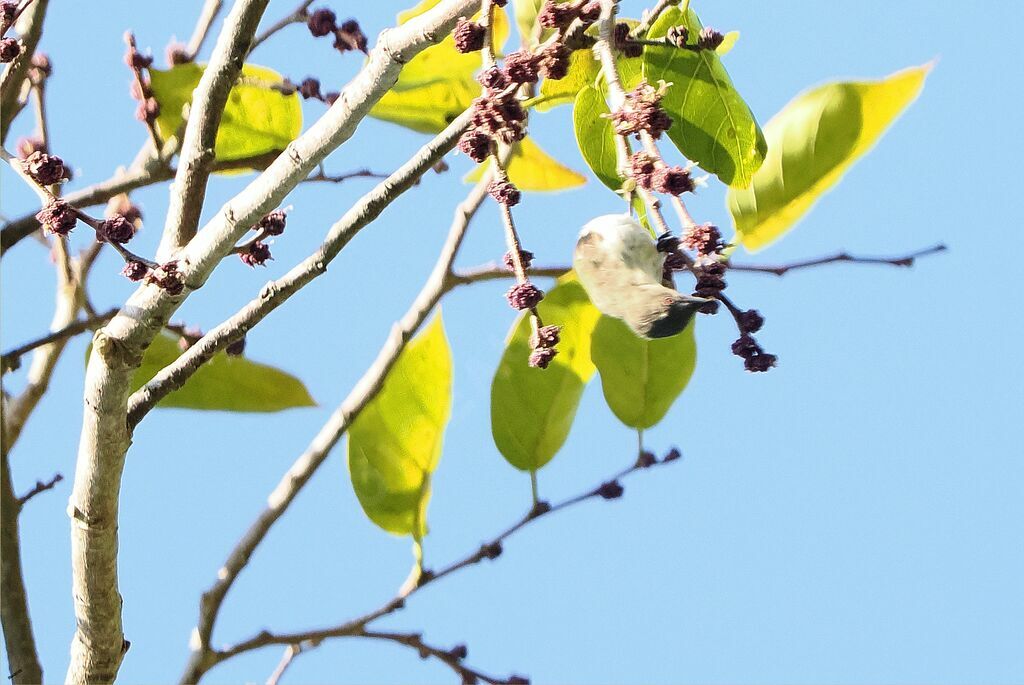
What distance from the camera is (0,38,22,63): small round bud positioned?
1.96ft

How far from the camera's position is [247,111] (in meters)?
0.85

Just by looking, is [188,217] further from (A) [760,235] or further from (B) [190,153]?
(A) [760,235]

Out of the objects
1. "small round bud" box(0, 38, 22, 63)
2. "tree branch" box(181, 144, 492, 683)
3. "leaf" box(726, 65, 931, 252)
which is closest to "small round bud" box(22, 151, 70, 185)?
"small round bud" box(0, 38, 22, 63)

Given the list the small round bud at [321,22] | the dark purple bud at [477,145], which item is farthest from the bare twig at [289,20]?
the dark purple bud at [477,145]

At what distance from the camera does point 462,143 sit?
1.47ft

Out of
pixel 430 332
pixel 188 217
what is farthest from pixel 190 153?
pixel 430 332

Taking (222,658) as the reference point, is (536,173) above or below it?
above

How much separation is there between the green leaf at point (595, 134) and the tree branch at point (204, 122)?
0.66 ft

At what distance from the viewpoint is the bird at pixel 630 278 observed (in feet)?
1.22

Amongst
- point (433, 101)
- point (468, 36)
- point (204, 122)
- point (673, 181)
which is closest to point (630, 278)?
point (673, 181)

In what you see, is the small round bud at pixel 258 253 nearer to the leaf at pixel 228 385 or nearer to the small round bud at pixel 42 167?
the small round bud at pixel 42 167

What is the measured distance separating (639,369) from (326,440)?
10.1 inches

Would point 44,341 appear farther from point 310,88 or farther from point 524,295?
point 524,295

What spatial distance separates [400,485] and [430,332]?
0.45 feet
